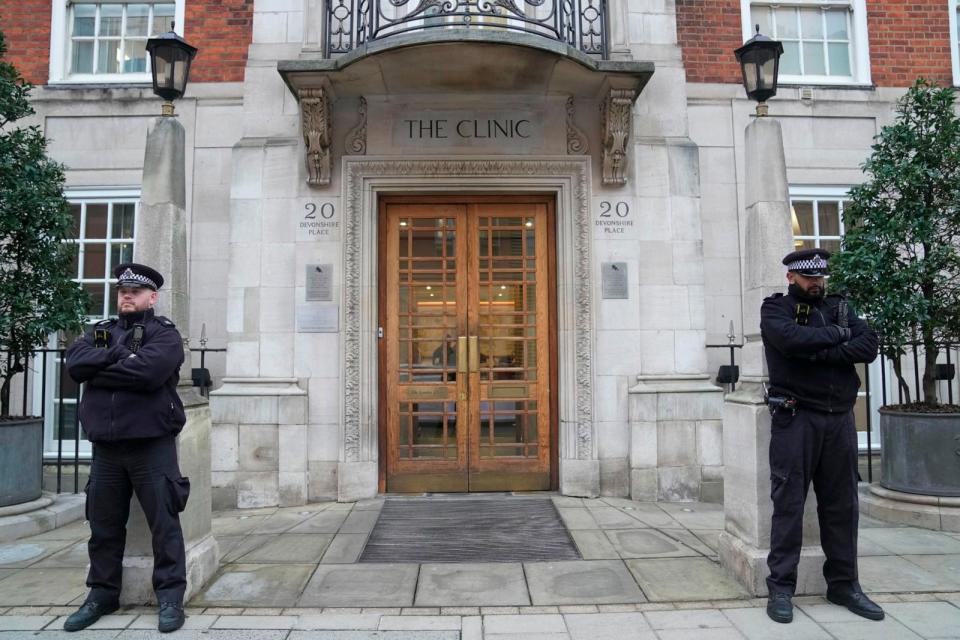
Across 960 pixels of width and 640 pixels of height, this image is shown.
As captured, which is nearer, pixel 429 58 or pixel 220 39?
pixel 429 58

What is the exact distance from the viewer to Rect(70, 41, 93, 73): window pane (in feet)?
28.6

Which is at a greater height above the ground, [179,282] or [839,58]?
[839,58]

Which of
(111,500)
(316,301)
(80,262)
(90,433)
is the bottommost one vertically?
(111,500)

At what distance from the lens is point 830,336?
3891 mm

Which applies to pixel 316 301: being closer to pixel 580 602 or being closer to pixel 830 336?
pixel 580 602

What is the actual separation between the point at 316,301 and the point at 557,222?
278cm

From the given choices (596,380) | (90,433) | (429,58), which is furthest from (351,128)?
(90,433)

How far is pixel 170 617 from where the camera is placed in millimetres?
3885

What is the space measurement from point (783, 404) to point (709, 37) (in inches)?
247

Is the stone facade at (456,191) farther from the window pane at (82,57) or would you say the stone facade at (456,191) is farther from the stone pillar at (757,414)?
the window pane at (82,57)

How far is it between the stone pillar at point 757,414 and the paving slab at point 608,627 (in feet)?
3.01

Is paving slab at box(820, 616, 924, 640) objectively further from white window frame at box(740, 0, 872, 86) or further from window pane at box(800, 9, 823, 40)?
window pane at box(800, 9, 823, 40)

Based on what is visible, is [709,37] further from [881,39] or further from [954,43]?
[954,43]

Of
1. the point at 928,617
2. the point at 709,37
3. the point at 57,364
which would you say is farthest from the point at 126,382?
the point at 709,37
